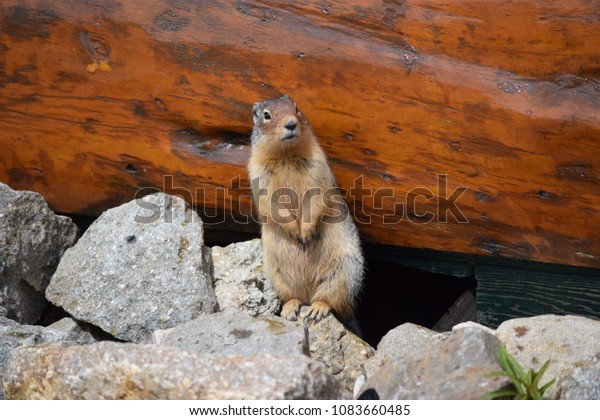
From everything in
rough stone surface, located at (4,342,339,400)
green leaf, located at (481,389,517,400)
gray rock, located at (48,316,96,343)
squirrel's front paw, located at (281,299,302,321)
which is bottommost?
gray rock, located at (48,316,96,343)

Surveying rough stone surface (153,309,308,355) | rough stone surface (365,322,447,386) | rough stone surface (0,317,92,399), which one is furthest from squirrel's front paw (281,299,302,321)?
rough stone surface (0,317,92,399)

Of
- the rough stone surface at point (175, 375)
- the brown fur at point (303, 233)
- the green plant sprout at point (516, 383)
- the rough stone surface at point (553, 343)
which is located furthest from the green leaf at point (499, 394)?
the brown fur at point (303, 233)

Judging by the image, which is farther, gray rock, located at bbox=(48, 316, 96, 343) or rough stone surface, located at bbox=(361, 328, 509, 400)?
gray rock, located at bbox=(48, 316, 96, 343)

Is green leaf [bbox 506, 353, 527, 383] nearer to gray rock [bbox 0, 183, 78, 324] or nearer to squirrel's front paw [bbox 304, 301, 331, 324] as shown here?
squirrel's front paw [bbox 304, 301, 331, 324]

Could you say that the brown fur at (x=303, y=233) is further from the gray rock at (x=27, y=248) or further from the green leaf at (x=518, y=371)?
Answer: the green leaf at (x=518, y=371)

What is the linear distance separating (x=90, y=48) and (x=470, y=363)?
4318mm

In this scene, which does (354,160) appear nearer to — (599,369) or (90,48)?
(90,48)

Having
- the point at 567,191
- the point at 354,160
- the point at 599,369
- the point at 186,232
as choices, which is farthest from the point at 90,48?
the point at 599,369

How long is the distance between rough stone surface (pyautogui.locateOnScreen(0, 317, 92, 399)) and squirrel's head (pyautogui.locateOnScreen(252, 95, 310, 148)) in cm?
231

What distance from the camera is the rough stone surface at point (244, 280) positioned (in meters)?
6.89

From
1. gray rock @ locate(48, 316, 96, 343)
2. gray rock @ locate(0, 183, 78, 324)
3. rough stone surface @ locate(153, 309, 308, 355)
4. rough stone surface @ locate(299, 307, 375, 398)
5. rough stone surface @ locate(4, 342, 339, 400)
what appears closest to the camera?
rough stone surface @ locate(4, 342, 339, 400)

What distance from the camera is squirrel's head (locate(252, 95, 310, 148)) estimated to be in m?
6.63

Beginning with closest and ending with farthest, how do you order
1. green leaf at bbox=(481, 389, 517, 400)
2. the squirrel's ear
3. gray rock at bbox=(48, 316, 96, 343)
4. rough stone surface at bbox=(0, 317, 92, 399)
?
green leaf at bbox=(481, 389, 517, 400), rough stone surface at bbox=(0, 317, 92, 399), gray rock at bbox=(48, 316, 96, 343), the squirrel's ear

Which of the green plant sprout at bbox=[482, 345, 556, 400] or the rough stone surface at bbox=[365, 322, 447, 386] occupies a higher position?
the green plant sprout at bbox=[482, 345, 556, 400]
